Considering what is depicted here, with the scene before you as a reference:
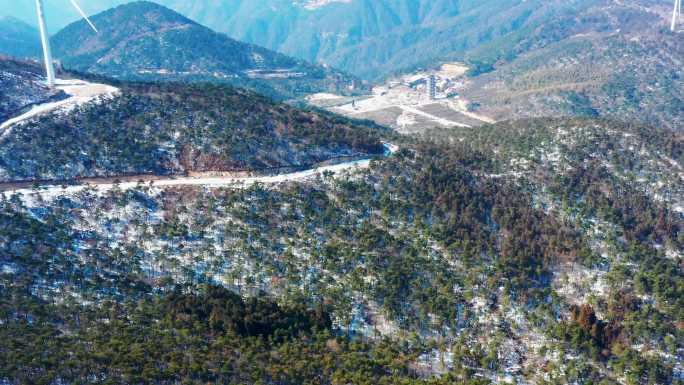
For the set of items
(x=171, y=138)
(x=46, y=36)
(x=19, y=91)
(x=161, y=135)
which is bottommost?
(x=171, y=138)

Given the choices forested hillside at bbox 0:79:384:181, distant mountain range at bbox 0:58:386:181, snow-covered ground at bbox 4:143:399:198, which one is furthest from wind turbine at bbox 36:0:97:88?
snow-covered ground at bbox 4:143:399:198

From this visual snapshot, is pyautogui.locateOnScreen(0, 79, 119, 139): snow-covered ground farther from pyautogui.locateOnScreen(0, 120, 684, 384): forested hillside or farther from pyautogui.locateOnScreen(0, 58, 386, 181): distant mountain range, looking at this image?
pyautogui.locateOnScreen(0, 120, 684, 384): forested hillside

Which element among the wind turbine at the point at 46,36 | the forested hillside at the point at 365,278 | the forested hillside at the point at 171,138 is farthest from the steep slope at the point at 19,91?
the forested hillside at the point at 365,278

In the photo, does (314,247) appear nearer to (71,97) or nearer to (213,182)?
(213,182)

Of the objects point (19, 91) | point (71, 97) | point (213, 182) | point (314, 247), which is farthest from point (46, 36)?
point (314, 247)

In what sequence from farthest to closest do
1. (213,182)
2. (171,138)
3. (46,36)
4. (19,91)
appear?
(46,36)
(19,91)
(171,138)
(213,182)

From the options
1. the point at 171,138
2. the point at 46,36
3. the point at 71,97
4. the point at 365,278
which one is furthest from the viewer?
the point at 71,97
